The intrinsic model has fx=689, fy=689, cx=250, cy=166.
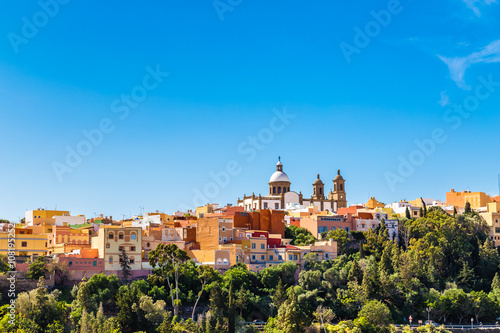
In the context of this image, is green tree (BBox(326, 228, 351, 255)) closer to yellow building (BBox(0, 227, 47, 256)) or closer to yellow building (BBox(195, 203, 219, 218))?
yellow building (BBox(195, 203, 219, 218))

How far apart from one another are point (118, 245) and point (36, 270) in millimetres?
5964

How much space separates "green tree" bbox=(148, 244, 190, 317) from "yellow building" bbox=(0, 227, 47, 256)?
32.8 feet

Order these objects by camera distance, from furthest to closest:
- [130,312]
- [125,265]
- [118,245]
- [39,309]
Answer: [118,245]
[125,265]
[130,312]
[39,309]

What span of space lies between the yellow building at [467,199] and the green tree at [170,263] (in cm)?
4000

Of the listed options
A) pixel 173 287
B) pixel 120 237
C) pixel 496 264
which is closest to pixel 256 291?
pixel 173 287

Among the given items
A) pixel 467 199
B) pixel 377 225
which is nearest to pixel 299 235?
pixel 377 225

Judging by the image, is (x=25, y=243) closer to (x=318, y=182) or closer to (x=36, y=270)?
(x=36, y=270)

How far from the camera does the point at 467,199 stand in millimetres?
78188

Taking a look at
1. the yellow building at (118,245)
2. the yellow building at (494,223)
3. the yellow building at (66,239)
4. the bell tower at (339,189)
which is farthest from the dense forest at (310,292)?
the bell tower at (339,189)

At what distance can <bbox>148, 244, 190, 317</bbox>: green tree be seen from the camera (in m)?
48.5

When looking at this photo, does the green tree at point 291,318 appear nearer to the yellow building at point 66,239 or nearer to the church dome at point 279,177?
the yellow building at point 66,239

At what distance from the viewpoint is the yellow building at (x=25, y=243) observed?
167ft

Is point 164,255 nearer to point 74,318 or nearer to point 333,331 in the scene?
Answer: point 74,318

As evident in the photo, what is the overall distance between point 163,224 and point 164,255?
14250mm
